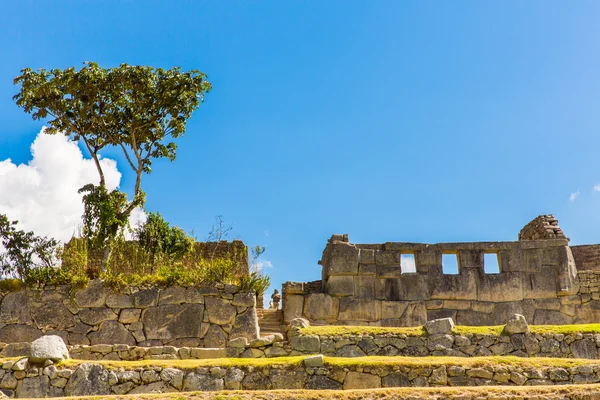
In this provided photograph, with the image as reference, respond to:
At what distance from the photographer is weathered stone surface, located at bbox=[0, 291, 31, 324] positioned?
1423cm

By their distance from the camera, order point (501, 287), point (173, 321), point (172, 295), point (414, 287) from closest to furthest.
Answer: point (173, 321), point (172, 295), point (414, 287), point (501, 287)

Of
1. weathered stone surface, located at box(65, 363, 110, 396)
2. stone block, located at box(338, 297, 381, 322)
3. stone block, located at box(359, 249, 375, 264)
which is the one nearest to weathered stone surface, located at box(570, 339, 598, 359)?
stone block, located at box(338, 297, 381, 322)

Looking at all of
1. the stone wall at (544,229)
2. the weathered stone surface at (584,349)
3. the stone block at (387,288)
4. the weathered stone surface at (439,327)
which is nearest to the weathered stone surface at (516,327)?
the weathered stone surface at (584,349)

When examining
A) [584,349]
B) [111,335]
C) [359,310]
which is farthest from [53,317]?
[584,349]

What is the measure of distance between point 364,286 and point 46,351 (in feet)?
25.7

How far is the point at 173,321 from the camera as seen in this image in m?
14.2

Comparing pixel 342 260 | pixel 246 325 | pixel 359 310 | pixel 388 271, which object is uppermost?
pixel 342 260

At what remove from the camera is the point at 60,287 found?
14.5m

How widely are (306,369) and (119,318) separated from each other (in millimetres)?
5423

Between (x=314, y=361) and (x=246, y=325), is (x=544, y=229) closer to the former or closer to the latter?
(x=246, y=325)

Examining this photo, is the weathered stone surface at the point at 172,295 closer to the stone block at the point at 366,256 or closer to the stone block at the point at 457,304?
the stone block at the point at 366,256

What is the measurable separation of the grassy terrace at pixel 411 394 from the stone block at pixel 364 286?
284 inches

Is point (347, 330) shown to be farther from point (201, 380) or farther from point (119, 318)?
point (119, 318)

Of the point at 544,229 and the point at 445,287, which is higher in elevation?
the point at 544,229
